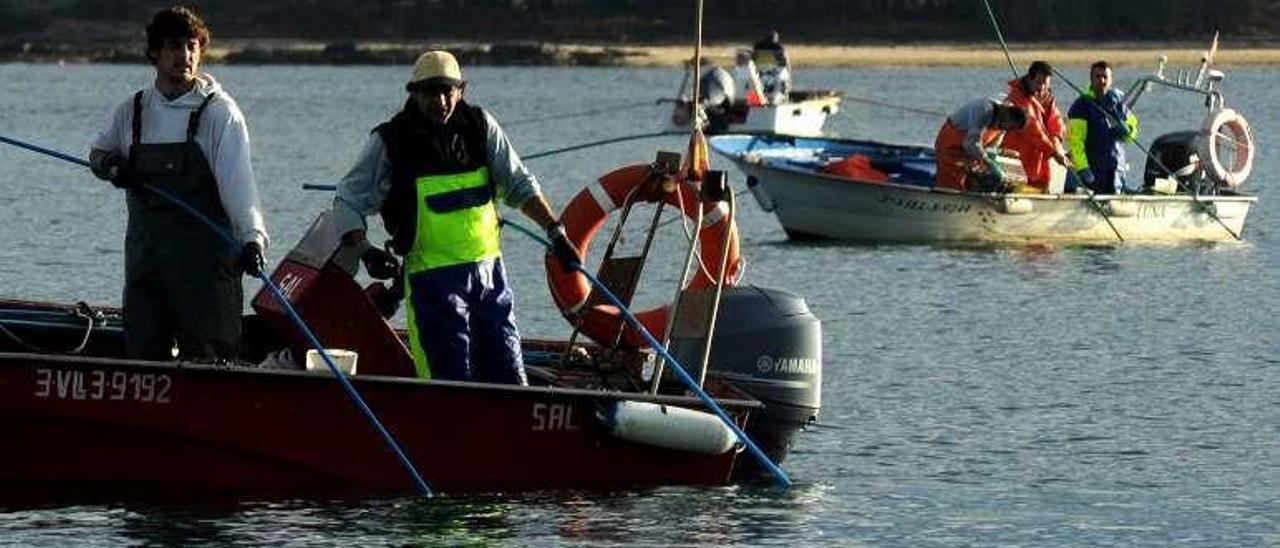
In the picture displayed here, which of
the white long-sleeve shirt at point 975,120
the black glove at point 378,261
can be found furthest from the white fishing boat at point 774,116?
the black glove at point 378,261

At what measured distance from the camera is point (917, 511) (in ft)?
43.6

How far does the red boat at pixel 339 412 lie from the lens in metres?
12.1

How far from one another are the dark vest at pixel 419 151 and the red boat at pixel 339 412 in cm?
43

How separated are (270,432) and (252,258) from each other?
900 millimetres

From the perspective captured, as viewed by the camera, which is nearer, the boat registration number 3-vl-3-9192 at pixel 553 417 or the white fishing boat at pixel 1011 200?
the boat registration number 3-vl-3-9192 at pixel 553 417

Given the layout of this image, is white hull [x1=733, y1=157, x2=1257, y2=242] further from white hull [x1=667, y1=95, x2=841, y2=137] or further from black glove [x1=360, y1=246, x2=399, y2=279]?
white hull [x1=667, y1=95, x2=841, y2=137]

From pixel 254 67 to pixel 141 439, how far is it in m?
88.6

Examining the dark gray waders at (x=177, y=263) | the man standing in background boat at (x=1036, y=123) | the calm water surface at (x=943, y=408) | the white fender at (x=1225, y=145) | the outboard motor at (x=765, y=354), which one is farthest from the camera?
the white fender at (x=1225, y=145)

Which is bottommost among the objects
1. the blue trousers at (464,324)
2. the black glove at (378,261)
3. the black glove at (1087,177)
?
the black glove at (1087,177)

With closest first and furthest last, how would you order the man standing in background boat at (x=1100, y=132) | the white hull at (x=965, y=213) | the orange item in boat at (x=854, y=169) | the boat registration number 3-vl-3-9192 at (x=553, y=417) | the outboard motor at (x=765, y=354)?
the boat registration number 3-vl-3-9192 at (x=553, y=417) → the outboard motor at (x=765, y=354) → the man standing in background boat at (x=1100, y=132) → the white hull at (x=965, y=213) → the orange item in boat at (x=854, y=169)

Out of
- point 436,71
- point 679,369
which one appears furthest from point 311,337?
point 679,369

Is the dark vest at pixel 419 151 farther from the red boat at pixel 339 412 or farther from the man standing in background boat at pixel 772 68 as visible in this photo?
the man standing in background boat at pixel 772 68

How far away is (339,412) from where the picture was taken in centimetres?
1232

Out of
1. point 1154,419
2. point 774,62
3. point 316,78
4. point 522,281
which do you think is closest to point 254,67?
point 316,78
